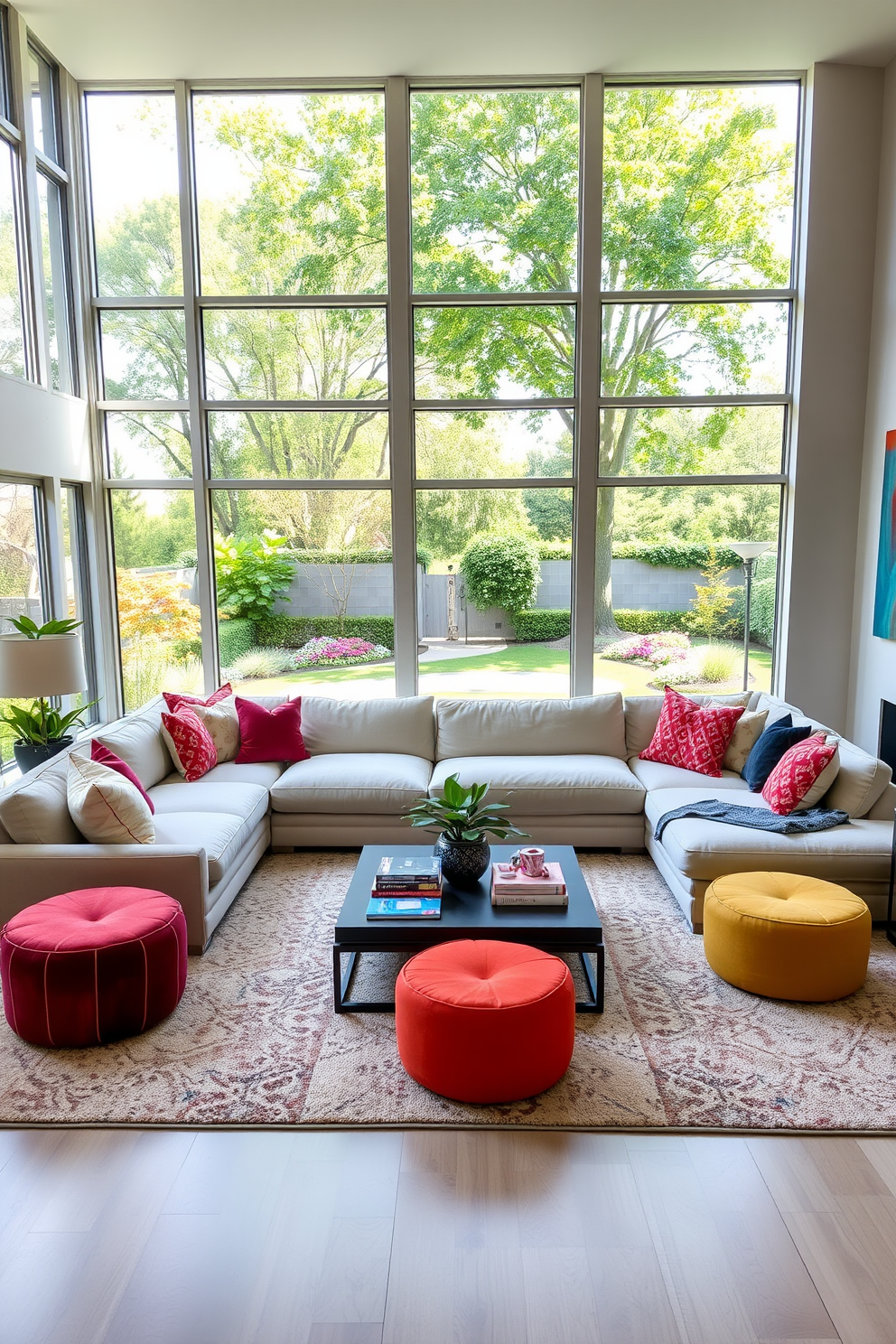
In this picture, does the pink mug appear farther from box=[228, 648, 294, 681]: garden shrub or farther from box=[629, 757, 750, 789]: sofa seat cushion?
box=[228, 648, 294, 681]: garden shrub

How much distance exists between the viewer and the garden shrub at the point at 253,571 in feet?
20.2

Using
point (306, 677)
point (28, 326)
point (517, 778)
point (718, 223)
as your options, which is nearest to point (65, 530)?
point (28, 326)

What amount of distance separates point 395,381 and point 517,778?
8.82 ft

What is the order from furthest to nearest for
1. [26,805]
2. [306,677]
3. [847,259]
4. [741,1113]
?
[306,677]
[847,259]
[26,805]
[741,1113]

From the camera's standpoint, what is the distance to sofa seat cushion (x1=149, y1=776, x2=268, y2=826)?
452 cm

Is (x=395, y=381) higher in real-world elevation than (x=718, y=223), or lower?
lower

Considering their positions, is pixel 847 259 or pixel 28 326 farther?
pixel 847 259

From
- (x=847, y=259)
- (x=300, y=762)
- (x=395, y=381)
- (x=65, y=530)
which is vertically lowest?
(x=300, y=762)

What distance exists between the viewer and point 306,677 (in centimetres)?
623

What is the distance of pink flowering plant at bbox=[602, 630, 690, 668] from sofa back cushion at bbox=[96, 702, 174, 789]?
9.41 ft

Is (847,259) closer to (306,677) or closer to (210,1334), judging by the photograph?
(306,677)

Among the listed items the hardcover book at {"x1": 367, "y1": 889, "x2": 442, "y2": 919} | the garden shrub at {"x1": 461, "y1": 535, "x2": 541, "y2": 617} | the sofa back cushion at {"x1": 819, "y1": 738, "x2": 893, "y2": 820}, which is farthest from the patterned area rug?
the garden shrub at {"x1": 461, "y1": 535, "x2": 541, "y2": 617}

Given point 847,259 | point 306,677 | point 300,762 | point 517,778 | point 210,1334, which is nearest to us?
point 210,1334

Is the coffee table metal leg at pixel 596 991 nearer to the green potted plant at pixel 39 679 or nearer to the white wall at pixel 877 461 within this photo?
the green potted plant at pixel 39 679
